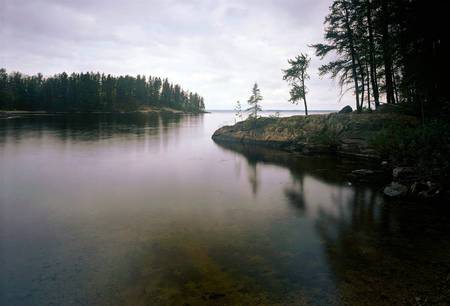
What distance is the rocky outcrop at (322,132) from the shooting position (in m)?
25.3

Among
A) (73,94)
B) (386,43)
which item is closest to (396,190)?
(386,43)

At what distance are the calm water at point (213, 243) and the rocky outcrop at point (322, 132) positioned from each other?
1015 centimetres

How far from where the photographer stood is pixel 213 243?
8.94 m

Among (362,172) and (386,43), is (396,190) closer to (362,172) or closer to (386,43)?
(362,172)

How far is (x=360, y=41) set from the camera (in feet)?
95.7

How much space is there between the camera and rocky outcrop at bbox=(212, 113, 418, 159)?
83.0 feet

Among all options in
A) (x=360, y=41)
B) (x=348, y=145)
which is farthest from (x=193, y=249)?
(x=360, y=41)

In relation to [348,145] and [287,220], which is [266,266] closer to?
[287,220]

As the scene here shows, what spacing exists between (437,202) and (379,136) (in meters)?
11.4

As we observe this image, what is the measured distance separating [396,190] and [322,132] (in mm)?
17462

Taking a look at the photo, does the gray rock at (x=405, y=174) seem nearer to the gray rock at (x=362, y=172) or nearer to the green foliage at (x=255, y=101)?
the gray rock at (x=362, y=172)

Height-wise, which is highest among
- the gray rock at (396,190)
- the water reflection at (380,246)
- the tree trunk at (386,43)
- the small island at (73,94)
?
the small island at (73,94)

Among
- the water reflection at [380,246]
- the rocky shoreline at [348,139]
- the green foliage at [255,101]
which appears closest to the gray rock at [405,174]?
the rocky shoreline at [348,139]

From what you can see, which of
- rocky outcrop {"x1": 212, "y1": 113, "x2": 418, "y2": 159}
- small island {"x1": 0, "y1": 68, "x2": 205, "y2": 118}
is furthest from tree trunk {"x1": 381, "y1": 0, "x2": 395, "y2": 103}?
small island {"x1": 0, "y1": 68, "x2": 205, "y2": 118}
